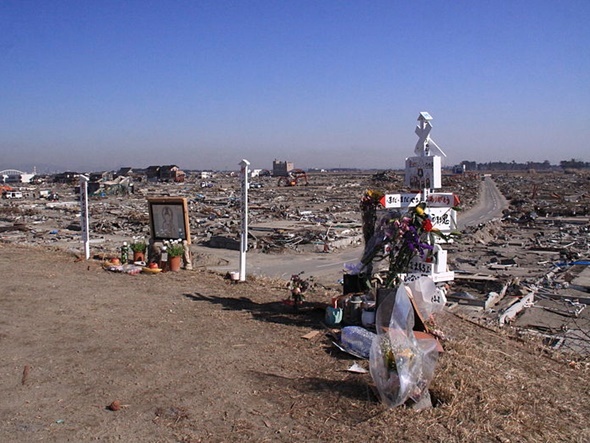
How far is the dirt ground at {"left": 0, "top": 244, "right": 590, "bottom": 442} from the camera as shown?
4406 mm

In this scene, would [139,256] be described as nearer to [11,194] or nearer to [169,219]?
[169,219]

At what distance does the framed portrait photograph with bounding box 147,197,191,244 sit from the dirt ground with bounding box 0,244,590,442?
3597 mm

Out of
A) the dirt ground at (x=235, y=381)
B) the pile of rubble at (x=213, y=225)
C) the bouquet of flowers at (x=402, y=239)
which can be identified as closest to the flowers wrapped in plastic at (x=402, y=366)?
the dirt ground at (x=235, y=381)

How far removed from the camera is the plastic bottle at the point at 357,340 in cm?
607

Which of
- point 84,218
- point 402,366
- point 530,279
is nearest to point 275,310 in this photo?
point 402,366

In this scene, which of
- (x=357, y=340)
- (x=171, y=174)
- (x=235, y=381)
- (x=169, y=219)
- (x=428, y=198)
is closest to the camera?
(x=235, y=381)

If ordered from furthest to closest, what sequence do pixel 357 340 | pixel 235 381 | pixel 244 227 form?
pixel 244 227
pixel 357 340
pixel 235 381

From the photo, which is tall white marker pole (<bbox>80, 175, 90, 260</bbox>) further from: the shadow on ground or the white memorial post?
the white memorial post

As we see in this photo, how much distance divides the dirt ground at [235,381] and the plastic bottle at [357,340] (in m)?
0.16

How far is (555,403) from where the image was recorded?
5207 mm

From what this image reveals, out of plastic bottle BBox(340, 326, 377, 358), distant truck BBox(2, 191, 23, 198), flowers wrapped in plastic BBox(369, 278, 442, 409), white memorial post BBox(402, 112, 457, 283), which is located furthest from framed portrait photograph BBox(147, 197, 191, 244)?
distant truck BBox(2, 191, 23, 198)

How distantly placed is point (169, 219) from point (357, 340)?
7088 mm

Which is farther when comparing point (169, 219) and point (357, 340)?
point (169, 219)

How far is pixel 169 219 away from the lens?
40.0 ft
